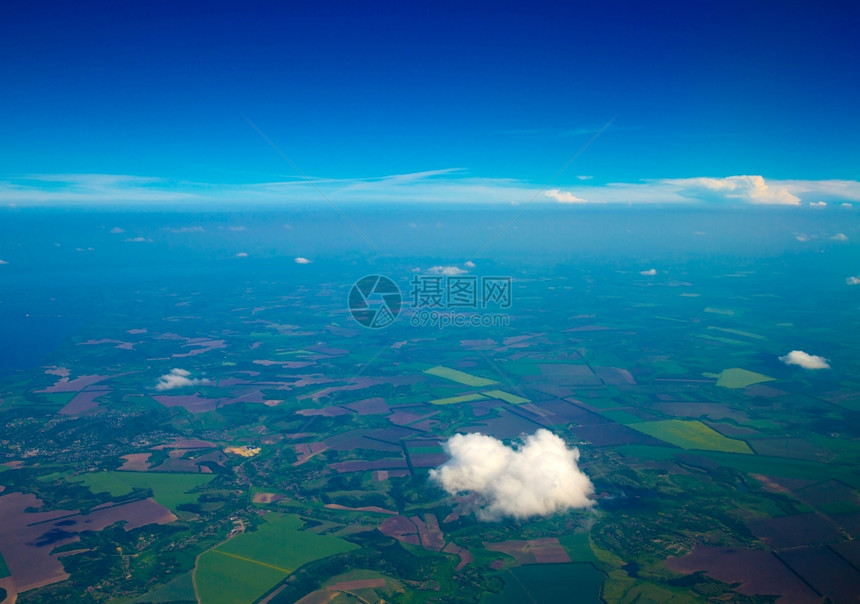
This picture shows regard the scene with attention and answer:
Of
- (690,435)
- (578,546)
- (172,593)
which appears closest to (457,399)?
(690,435)

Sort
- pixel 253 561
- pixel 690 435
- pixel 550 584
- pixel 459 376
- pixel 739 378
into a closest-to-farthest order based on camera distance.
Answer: pixel 550 584
pixel 253 561
pixel 690 435
pixel 739 378
pixel 459 376

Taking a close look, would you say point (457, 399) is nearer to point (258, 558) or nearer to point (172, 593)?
point (258, 558)

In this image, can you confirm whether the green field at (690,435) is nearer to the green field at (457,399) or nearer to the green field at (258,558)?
the green field at (457,399)

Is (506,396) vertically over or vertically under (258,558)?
over

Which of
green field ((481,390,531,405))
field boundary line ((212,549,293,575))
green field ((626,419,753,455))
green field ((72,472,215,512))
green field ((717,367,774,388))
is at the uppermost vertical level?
green field ((717,367,774,388))

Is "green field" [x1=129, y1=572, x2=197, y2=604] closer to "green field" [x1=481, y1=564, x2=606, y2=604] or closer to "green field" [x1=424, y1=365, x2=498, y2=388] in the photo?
"green field" [x1=481, y1=564, x2=606, y2=604]

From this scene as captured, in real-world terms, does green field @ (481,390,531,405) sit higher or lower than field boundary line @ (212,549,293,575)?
higher

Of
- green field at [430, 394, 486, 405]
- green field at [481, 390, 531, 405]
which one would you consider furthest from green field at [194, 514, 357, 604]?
green field at [481, 390, 531, 405]

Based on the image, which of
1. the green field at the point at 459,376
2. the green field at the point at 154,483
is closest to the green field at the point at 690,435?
the green field at the point at 459,376
